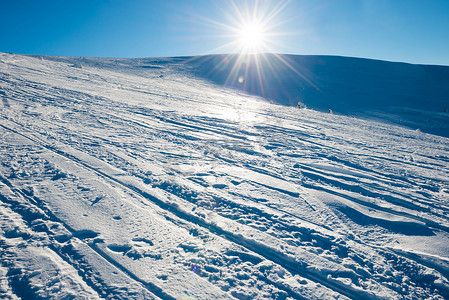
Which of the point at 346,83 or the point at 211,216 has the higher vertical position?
the point at 346,83

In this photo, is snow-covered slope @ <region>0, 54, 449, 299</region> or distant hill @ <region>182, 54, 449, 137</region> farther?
distant hill @ <region>182, 54, 449, 137</region>

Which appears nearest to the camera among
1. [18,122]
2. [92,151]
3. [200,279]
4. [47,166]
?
[200,279]

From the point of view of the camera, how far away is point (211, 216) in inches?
120

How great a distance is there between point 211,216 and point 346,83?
24.3m

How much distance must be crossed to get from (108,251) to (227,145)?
3731 millimetres

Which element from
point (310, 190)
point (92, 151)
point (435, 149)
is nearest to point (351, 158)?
point (310, 190)

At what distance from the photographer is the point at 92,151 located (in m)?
4.64

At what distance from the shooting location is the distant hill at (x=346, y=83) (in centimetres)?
1588

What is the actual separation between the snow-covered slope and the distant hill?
11.1 metres

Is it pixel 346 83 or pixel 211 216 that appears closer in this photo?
pixel 211 216

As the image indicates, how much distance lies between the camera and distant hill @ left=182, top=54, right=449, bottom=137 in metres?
15.9

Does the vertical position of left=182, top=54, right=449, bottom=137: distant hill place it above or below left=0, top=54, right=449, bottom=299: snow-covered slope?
above

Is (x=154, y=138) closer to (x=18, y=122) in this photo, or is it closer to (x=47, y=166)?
(x=47, y=166)

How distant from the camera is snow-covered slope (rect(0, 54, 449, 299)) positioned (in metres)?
2.18
